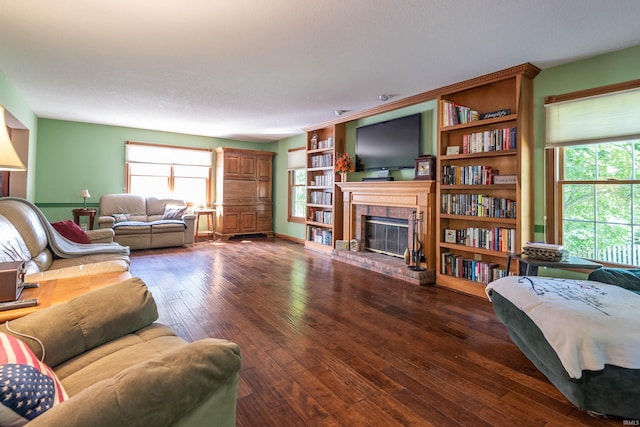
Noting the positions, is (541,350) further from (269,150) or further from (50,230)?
(269,150)

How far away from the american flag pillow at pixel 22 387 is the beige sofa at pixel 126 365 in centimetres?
10

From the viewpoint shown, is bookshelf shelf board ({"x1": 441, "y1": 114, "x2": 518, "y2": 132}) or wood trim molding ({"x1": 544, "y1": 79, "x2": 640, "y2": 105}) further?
bookshelf shelf board ({"x1": 441, "y1": 114, "x2": 518, "y2": 132})

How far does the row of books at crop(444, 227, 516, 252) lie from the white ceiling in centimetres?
172

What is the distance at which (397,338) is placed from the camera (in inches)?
100

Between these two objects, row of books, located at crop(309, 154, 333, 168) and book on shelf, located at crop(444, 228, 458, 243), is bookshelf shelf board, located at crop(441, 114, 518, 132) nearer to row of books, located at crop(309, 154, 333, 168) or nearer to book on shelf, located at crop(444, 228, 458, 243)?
book on shelf, located at crop(444, 228, 458, 243)

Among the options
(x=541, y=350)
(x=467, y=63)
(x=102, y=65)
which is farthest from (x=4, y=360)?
(x=467, y=63)

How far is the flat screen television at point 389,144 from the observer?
450cm

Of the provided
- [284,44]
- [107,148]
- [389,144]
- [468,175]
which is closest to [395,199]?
[389,144]

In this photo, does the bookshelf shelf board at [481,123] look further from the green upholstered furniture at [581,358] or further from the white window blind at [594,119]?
the green upholstered furniture at [581,358]

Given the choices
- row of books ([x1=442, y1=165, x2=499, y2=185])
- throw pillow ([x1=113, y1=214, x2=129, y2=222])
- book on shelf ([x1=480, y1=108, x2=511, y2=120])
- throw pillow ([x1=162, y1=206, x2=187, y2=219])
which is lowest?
throw pillow ([x1=113, y1=214, x2=129, y2=222])

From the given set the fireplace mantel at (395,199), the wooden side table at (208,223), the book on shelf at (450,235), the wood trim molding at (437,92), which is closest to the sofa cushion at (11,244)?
the fireplace mantel at (395,199)

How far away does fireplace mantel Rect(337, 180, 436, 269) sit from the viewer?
422cm

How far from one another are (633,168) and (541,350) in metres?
2.19

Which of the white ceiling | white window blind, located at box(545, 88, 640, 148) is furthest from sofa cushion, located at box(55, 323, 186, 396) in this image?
white window blind, located at box(545, 88, 640, 148)
